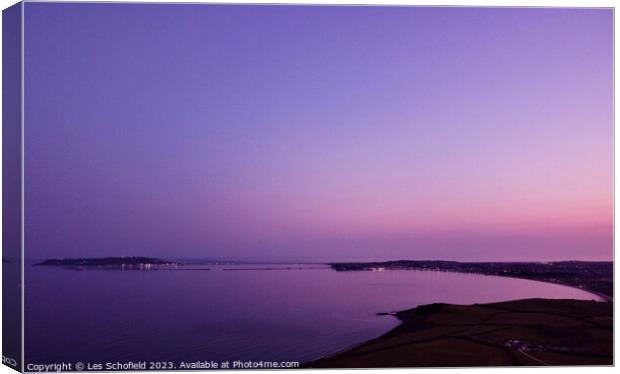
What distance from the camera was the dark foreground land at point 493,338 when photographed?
768cm

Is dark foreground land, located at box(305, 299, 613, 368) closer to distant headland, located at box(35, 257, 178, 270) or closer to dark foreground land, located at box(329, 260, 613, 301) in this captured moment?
dark foreground land, located at box(329, 260, 613, 301)

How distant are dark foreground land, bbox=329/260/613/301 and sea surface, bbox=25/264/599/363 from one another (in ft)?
0.22

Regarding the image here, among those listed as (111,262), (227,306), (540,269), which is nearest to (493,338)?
(540,269)

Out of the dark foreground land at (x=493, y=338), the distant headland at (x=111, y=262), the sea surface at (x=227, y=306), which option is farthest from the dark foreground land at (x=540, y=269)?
the distant headland at (x=111, y=262)

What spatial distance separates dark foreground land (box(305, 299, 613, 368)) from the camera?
25.2 feet

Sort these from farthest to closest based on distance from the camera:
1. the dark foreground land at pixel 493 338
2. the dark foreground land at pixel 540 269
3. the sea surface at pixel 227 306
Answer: the dark foreground land at pixel 540 269 → the dark foreground land at pixel 493 338 → the sea surface at pixel 227 306

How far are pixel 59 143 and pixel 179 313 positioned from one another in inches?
69.7

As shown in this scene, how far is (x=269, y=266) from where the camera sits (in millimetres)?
8180

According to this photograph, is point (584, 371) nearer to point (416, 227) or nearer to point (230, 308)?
point (416, 227)

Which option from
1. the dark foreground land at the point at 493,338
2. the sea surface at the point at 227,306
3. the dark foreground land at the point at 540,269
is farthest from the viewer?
the dark foreground land at the point at 540,269

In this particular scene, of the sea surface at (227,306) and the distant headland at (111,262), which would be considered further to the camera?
the distant headland at (111,262)

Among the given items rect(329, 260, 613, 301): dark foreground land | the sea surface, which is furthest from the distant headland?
rect(329, 260, 613, 301): dark foreground land

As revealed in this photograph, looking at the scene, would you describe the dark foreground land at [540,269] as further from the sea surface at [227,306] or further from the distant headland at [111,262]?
the distant headland at [111,262]

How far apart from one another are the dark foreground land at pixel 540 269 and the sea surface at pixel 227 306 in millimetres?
66
